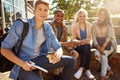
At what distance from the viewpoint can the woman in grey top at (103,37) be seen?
5875mm

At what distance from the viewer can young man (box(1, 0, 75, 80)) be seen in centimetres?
357

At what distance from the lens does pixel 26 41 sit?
3.71 m

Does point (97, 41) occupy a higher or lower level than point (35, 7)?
lower

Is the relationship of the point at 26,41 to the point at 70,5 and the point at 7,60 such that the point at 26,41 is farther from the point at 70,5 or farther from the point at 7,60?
the point at 70,5

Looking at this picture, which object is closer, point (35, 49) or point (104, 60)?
point (35, 49)

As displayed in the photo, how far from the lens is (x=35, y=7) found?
150 inches

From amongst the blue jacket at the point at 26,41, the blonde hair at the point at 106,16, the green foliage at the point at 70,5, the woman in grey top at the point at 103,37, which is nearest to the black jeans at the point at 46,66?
the blue jacket at the point at 26,41

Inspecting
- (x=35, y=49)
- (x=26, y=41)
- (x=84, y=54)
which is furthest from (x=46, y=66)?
(x=84, y=54)

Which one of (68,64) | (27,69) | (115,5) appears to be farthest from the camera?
(115,5)

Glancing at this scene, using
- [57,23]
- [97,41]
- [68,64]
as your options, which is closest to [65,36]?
[57,23]

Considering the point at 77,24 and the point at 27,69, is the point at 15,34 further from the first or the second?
the point at 77,24

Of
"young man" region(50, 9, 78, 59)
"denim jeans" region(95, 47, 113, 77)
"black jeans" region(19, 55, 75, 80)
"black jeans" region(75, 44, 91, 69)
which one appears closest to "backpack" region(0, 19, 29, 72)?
"black jeans" region(19, 55, 75, 80)

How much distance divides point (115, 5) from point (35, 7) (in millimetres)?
46974

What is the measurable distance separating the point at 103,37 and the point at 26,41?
2747 millimetres
